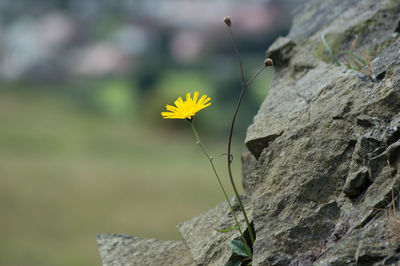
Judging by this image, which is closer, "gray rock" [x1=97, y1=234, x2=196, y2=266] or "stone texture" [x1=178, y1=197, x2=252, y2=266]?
"stone texture" [x1=178, y1=197, x2=252, y2=266]

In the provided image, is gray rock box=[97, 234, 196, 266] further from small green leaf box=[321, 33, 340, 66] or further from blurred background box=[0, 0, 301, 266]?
blurred background box=[0, 0, 301, 266]

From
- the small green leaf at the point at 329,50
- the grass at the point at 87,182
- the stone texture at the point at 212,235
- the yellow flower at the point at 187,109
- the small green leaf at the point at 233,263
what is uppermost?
the grass at the point at 87,182

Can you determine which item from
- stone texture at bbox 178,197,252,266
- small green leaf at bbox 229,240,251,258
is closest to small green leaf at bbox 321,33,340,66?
stone texture at bbox 178,197,252,266

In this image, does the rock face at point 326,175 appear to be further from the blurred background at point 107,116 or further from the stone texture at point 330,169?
the blurred background at point 107,116

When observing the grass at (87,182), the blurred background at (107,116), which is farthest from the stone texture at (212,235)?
the grass at (87,182)

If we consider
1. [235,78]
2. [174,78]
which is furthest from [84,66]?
[235,78]
